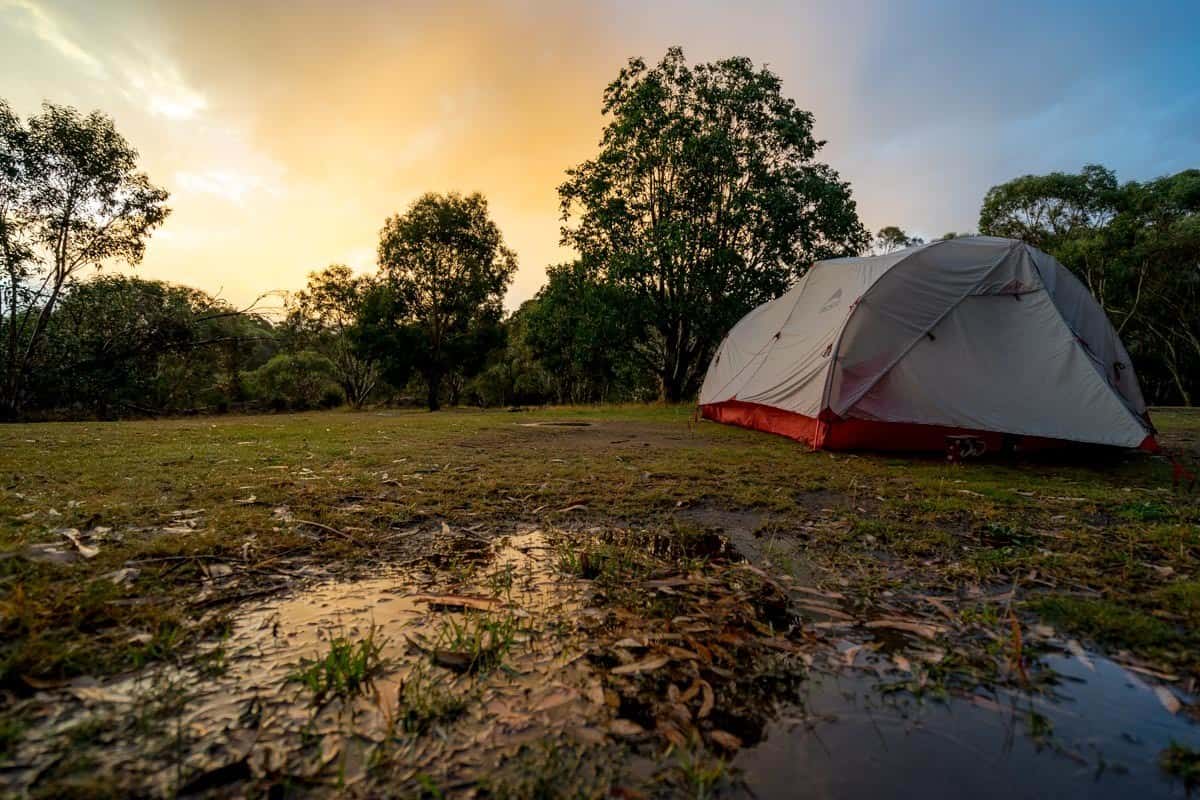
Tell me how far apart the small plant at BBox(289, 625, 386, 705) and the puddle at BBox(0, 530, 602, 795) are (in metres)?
0.03

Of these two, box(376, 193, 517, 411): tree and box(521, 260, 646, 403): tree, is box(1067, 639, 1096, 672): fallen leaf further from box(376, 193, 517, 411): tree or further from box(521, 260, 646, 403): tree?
box(376, 193, 517, 411): tree

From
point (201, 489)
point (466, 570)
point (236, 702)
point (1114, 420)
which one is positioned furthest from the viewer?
point (1114, 420)

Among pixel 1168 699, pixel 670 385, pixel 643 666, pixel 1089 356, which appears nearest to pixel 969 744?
pixel 1168 699

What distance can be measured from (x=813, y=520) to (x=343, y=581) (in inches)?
108

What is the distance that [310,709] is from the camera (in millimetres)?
1369

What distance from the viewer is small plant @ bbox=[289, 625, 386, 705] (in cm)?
145

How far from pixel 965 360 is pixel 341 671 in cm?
692

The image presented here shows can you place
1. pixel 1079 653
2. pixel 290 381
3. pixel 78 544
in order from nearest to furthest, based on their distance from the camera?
pixel 1079 653 < pixel 78 544 < pixel 290 381

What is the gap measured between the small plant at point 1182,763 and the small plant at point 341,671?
200cm

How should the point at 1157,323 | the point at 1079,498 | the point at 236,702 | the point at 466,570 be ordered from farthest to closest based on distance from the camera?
the point at 1157,323, the point at 1079,498, the point at 466,570, the point at 236,702

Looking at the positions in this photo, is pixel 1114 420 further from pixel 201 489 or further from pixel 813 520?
pixel 201 489

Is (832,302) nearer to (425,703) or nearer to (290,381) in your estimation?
(425,703)

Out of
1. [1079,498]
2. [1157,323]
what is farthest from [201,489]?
[1157,323]

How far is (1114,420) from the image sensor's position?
18.0 feet
